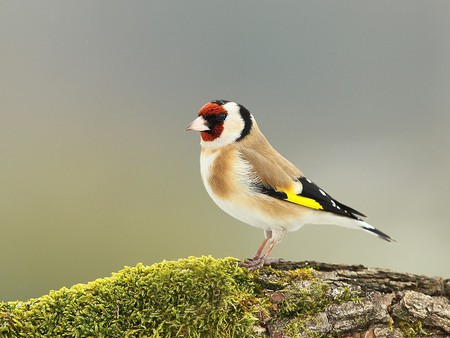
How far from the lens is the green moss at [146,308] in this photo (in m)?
3.02

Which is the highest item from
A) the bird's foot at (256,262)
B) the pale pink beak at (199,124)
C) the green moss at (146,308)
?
the pale pink beak at (199,124)

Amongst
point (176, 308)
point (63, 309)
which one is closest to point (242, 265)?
point (176, 308)

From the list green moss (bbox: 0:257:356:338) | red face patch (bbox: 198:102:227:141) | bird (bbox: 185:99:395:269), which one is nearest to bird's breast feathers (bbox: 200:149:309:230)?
bird (bbox: 185:99:395:269)

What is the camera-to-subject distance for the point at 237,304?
3.19 m

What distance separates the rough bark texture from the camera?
3232mm

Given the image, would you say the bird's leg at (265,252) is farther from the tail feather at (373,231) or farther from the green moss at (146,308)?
the tail feather at (373,231)

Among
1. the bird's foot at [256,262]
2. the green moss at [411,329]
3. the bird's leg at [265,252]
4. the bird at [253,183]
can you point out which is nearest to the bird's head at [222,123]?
the bird at [253,183]

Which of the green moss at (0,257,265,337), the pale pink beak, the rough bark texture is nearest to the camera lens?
the green moss at (0,257,265,337)

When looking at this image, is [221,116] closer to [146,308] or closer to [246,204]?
[246,204]

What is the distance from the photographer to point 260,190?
363 cm

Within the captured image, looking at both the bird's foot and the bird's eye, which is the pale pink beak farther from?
the bird's foot

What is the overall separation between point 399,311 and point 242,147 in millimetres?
1245

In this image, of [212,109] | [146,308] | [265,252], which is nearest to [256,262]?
[265,252]

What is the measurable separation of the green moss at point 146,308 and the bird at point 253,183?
1.50ft
